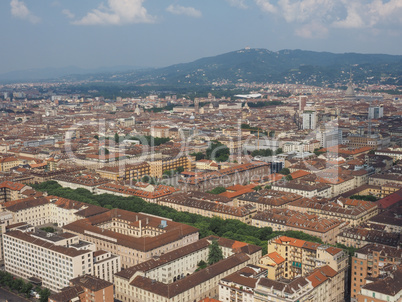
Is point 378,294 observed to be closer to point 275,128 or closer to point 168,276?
point 168,276

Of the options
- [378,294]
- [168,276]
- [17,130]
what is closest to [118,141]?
[17,130]

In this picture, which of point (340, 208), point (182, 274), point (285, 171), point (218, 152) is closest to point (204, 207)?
point (340, 208)

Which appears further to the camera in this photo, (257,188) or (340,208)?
(257,188)

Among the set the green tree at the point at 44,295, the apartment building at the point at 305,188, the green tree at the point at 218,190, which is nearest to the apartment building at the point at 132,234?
the green tree at the point at 44,295

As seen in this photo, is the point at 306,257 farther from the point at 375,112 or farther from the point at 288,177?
the point at 375,112

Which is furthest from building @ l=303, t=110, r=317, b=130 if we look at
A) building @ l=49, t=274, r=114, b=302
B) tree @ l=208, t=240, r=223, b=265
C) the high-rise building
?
building @ l=49, t=274, r=114, b=302

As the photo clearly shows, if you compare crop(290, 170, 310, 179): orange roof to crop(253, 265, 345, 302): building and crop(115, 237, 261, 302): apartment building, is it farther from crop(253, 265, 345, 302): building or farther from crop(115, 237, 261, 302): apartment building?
crop(253, 265, 345, 302): building
